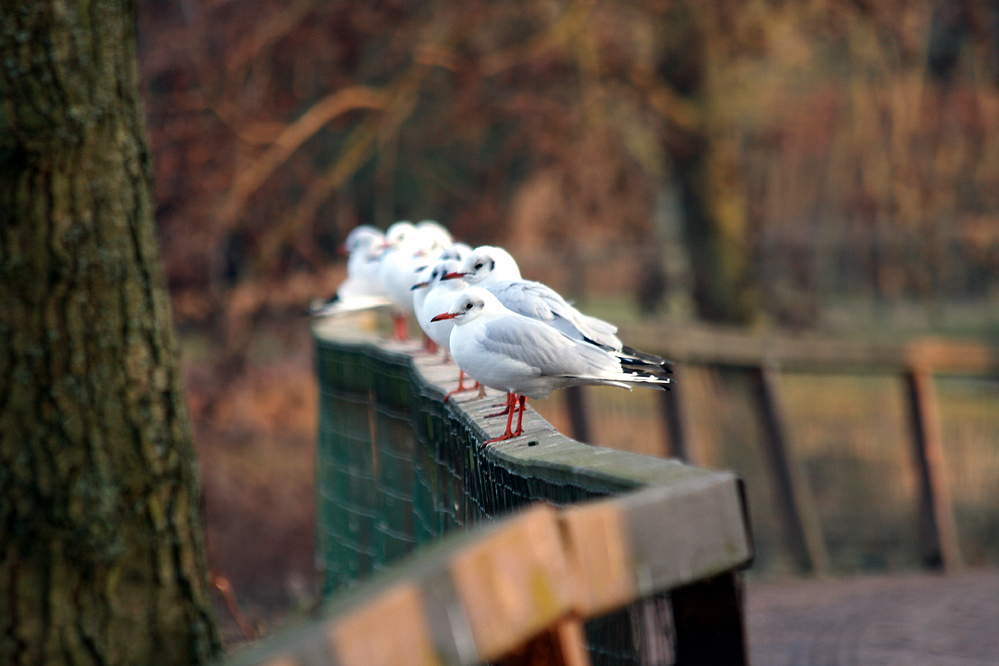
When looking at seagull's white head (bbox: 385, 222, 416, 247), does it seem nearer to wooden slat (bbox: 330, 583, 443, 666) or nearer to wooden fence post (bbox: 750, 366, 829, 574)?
wooden fence post (bbox: 750, 366, 829, 574)

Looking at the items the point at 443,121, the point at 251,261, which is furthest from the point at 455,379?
the point at 443,121

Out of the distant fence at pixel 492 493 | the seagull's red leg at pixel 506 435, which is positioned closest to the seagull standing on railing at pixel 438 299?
Result: the distant fence at pixel 492 493

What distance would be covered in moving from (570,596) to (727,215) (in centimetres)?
1033

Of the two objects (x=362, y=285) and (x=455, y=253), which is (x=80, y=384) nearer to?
(x=455, y=253)

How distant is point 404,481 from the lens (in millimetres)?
3705

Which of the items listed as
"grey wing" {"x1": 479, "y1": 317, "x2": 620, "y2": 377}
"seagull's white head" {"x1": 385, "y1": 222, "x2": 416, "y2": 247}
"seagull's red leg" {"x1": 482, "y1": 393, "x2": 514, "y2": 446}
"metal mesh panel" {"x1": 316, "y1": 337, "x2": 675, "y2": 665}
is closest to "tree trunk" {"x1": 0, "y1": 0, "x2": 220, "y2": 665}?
"metal mesh panel" {"x1": 316, "y1": 337, "x2": 675, "y2": 665}

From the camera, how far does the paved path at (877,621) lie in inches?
190

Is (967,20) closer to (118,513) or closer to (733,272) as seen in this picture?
(733,272)

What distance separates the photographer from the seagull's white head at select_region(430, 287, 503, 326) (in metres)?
3.13

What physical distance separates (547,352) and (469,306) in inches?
13.1

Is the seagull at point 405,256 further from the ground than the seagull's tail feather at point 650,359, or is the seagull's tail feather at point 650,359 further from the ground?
the seagull at point 405,256

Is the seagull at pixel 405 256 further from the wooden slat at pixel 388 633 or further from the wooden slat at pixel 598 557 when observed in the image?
the wooden slat at pixel 388 633

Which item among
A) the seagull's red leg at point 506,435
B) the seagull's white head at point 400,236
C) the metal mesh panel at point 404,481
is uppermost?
the seagull's white head at point 400,236

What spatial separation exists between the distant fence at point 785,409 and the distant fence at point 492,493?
7.61ft
